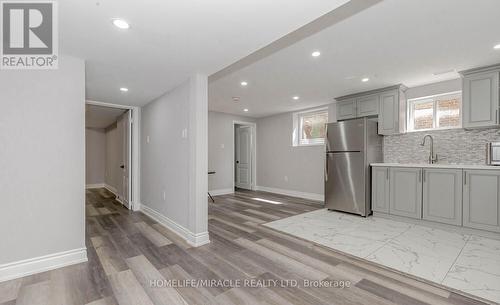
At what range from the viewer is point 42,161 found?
7.34 ft

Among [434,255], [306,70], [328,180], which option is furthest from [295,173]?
[434,255]

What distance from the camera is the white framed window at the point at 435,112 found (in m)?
3.80

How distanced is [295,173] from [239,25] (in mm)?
4865

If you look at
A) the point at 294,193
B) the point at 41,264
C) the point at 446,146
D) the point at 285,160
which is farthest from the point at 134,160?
the point at 446,146

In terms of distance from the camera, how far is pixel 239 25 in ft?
5.88

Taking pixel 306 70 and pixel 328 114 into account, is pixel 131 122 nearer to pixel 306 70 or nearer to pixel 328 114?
pixel 306 70

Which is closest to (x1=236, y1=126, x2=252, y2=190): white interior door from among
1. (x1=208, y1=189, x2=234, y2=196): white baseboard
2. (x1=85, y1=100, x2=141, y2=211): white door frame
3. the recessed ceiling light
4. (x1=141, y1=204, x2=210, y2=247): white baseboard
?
(x1=208, y1=189, x2=234, y2=196): white baseboard

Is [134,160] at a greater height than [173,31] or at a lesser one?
lesser

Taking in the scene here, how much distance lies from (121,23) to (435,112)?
4.84 metres

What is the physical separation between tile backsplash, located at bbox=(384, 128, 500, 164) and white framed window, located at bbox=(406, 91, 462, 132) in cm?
17

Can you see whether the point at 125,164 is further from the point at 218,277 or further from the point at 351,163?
the point at 351,163

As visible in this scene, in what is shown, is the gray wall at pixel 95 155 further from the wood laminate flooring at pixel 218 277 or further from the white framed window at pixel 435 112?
the white framed window at pixel 435 112

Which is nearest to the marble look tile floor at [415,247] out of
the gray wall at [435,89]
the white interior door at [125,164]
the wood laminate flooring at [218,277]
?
the wood laminate flooring at [218,277]

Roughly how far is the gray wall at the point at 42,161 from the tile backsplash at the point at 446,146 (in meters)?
5.03
